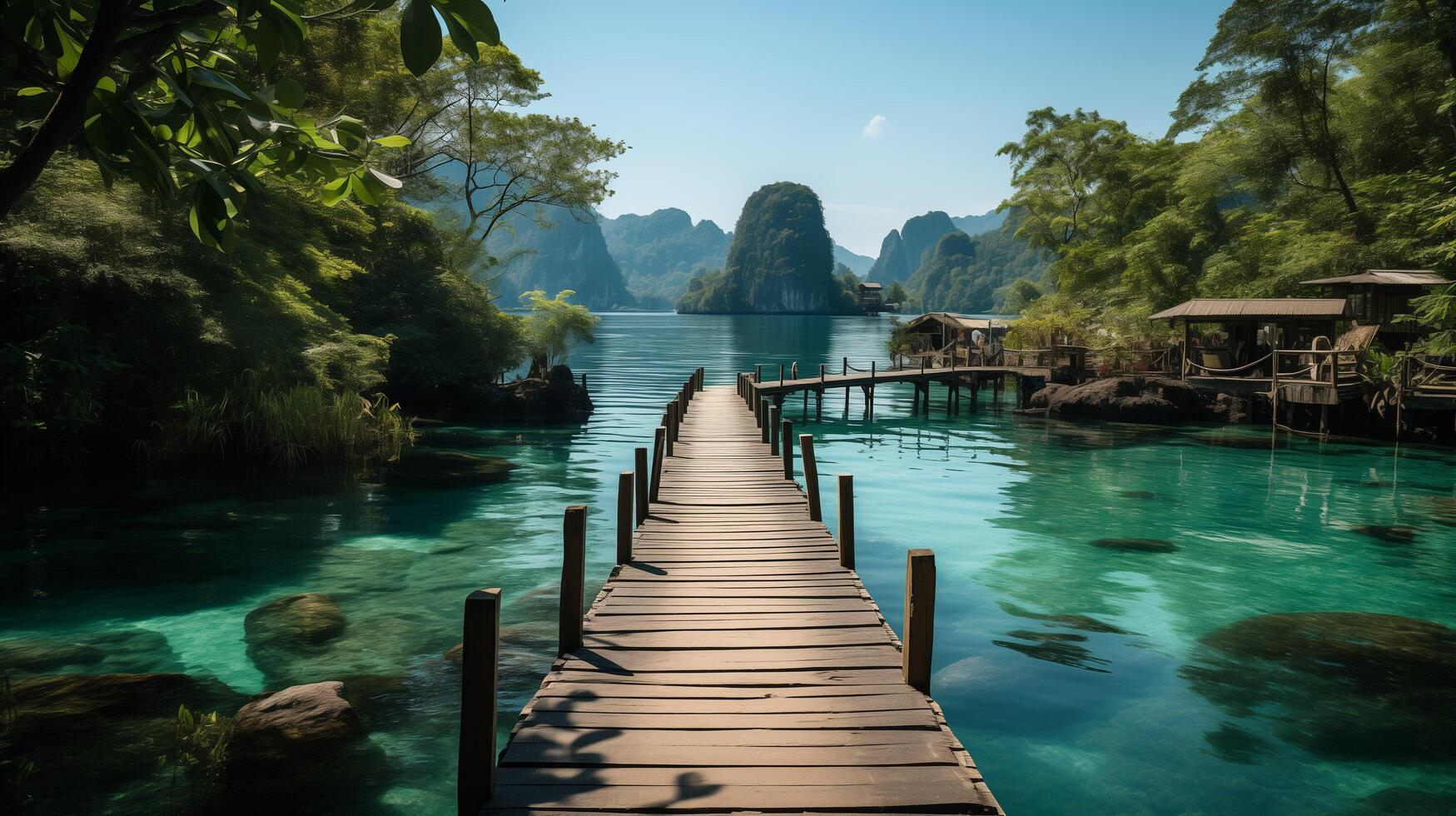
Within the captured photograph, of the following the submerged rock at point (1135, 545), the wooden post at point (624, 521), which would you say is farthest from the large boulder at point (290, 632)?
the submerged rock at point (1135, 545)

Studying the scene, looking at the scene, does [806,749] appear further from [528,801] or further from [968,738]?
[968,738]

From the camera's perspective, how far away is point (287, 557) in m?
12.8

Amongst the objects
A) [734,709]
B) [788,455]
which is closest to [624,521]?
[734,709]

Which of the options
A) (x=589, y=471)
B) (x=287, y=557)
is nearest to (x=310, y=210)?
(x=589, y=471)

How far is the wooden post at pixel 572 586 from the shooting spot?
589cm

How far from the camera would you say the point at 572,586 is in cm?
590

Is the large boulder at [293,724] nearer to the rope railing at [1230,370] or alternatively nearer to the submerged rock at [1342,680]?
the submerged rock at [1342,680]

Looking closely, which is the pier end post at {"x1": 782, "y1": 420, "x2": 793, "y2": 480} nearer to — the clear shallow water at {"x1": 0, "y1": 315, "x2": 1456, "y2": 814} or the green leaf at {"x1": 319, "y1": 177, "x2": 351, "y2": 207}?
the clear shallow water at {"x1": 0, "y1": 315, "x2": 1456, "y2": 814}

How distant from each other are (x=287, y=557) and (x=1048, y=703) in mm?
10690

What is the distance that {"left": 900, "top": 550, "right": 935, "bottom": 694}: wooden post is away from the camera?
203 inches

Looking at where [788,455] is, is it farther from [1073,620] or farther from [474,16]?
[474,16]

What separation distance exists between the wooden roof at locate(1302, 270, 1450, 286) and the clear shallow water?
5132 mm

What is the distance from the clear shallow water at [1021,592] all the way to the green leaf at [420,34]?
5.84m

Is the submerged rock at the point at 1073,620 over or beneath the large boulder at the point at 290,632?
beneath
